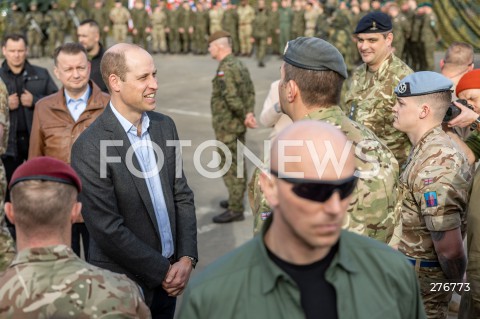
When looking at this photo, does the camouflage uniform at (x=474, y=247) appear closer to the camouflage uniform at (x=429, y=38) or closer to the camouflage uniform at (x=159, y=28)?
the camouflage uniform at (x=429, y=38)

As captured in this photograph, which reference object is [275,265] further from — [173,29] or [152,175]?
[173,29]

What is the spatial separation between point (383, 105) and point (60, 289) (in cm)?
405

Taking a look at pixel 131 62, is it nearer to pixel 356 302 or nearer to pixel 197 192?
pixel 356 302

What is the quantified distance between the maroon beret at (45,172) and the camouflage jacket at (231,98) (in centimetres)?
547

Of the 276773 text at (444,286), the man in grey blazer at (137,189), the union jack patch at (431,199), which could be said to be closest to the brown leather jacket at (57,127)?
the man in grey blazer at (137,189)

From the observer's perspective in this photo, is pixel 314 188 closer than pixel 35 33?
Yes

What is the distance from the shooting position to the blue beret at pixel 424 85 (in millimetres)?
4559

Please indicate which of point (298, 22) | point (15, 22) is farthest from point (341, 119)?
point (15, 22)

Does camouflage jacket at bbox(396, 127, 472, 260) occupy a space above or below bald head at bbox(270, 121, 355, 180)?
below

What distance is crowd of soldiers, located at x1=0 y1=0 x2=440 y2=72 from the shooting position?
18.9 metres

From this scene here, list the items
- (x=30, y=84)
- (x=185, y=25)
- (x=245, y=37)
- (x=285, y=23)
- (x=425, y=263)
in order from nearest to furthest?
(x=425, y=263) → (x=30, y=84) → (x=285, y=23) → (x=245, y=37) → (x=185, y=25)

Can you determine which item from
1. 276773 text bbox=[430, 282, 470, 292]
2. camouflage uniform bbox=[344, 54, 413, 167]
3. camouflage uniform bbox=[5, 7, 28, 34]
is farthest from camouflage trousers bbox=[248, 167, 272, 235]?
camouflage uniform bbox=[5, 7, 28, 34]

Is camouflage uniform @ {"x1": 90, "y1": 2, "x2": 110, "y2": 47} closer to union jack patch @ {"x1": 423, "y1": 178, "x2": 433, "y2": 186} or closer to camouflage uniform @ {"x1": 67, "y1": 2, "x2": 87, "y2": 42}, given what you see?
camouflage uniform @ {"x1": 67, "y1": 2, "x2": 87, "y2": 42}

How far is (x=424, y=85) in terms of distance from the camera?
459 cm
